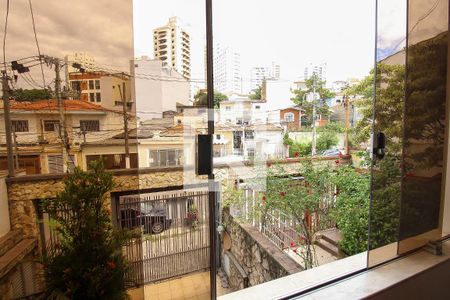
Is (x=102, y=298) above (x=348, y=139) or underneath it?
underneath

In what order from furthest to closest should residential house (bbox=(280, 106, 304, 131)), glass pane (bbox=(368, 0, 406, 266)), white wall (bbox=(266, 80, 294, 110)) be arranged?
residential house (bbox=(280, 106, 304, 131))
white wall (bbox=(266, 80, 294, 110))
glass pane (bbox=(368, 0, 406, 266))

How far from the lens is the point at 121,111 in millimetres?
1023

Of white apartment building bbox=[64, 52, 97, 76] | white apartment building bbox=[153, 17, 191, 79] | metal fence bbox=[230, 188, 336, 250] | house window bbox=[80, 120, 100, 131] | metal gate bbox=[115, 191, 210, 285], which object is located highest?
white apartment building bbox=[153, 17, 191, 79]

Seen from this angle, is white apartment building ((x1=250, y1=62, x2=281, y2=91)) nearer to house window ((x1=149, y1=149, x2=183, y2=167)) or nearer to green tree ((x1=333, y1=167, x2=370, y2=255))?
house window ((x1=149, y1=149, x2=183, y2=167))

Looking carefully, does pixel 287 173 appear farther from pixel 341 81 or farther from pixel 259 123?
→ pixel 341 81

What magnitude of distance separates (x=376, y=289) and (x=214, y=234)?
0.88 metres

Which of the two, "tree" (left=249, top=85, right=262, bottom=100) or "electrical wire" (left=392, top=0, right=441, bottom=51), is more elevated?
"electrical wire" (left=392, top=0, right=441, bottom=51)

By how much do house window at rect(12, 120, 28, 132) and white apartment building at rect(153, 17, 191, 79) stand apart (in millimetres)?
560

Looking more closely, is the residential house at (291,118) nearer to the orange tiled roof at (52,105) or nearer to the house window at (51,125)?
the orange tiled roof at (52,105)

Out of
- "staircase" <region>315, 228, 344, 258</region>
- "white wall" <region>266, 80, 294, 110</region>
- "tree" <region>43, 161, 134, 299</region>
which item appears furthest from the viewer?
"staircase" <region>315, 228, 344, 258</region>

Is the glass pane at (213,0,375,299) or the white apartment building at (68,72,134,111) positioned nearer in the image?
the white apartment building at (68,72,134,111)

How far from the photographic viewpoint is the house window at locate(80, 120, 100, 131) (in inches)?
38.8

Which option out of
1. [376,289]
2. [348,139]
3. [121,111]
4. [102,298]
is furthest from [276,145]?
[102,298]

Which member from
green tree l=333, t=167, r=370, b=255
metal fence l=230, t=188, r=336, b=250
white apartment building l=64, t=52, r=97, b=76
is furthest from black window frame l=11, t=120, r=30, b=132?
green tree l=333, t=167, r=370, b=255
